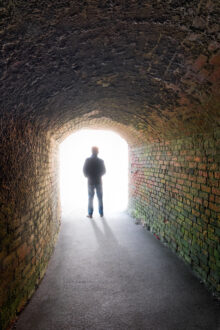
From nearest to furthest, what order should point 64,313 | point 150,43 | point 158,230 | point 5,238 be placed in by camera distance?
point 150,43
point 5,238
point 64,313
point 158,230

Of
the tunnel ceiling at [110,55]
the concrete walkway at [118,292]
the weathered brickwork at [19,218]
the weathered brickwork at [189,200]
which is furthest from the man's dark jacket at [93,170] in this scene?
the tunnel ceiling at [110,55]

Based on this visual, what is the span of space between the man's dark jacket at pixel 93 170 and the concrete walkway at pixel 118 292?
97.5 inches

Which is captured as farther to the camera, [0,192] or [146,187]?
[146,187]

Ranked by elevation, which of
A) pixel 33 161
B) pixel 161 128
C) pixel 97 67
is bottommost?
pixel 33 161

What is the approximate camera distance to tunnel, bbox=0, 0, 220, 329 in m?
1.40

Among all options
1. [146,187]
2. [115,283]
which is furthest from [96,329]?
[146,187]

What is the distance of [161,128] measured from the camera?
154 inches

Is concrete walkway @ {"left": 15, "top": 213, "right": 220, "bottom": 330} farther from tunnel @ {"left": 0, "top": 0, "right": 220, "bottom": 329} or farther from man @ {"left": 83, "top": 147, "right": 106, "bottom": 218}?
man @ {"left": 83, "top": 147, "right": 106, "bottom": 218}

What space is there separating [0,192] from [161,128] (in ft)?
9.80

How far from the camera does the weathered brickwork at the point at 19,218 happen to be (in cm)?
193

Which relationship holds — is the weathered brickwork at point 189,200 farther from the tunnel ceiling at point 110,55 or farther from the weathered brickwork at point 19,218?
the weathered brickwork at point 19,218

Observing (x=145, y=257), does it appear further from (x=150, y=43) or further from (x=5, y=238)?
(x=150, y=43)

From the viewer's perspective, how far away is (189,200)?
Result: 131 inches

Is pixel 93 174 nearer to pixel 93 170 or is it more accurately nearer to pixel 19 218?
pixel 93 170
